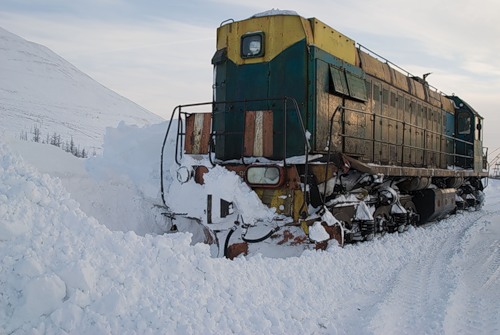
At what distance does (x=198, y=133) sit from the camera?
23.1ft

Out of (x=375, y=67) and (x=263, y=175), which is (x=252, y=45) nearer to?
(x=263, y=175)

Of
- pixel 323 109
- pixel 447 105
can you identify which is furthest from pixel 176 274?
pixel 447 105

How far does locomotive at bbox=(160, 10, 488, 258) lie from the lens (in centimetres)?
607

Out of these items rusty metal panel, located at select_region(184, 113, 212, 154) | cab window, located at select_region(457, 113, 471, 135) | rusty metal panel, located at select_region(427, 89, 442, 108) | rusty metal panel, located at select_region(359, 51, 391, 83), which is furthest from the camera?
cab window, located at select_region(457, 113, 471, 135)

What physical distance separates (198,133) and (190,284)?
377 centimetres

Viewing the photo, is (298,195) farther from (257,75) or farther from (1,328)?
(1,328)

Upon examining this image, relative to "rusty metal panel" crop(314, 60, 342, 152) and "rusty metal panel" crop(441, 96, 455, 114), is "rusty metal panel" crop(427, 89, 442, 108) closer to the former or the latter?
"rusty metal panel" crop(441, 96, 455, 114)

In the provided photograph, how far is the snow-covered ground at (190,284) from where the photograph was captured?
284cm

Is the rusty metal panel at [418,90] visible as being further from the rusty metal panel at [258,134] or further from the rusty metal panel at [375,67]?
the rusty metal panel at [258,134]

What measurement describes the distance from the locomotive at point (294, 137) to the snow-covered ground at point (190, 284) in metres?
0.47

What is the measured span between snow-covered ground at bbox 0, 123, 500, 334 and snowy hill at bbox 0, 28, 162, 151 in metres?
22.9

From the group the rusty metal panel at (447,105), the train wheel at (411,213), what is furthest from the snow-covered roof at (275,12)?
the rusty metal panel at (447,105)

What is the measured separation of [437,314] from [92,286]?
3140 millimetres

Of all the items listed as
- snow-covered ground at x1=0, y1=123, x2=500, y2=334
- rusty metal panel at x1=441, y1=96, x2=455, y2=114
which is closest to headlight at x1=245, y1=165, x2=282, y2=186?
snow-covered ground at x1=0, y1=123, x2=500, y2=334
